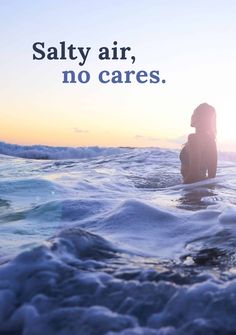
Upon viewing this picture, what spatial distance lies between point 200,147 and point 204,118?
1.57ft

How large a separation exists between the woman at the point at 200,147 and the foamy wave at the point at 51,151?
2145 cm

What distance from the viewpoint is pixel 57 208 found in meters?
5.10

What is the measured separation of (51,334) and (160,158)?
14.0 metres

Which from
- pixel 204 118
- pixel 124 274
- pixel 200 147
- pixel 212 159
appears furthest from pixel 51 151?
pixel 124 274

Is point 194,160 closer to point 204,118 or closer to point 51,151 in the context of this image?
point 204,118

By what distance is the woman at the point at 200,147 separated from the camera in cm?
682

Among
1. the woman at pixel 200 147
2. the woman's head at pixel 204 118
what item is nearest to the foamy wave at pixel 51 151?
the woman at pixel 200 147

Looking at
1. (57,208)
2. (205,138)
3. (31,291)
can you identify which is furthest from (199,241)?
(205,138)

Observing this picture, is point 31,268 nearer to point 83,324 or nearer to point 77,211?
point 83,324

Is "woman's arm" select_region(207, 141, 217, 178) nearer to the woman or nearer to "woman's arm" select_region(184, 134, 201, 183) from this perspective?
the woman

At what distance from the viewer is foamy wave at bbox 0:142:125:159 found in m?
29.4

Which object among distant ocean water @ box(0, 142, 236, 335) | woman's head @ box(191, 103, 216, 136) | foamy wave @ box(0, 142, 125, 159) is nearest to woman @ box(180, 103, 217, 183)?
woman's head @ box(191, 103, 216, 136)

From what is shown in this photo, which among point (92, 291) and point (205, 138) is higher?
point (205, 138)

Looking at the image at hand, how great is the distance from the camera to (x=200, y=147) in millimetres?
7020
